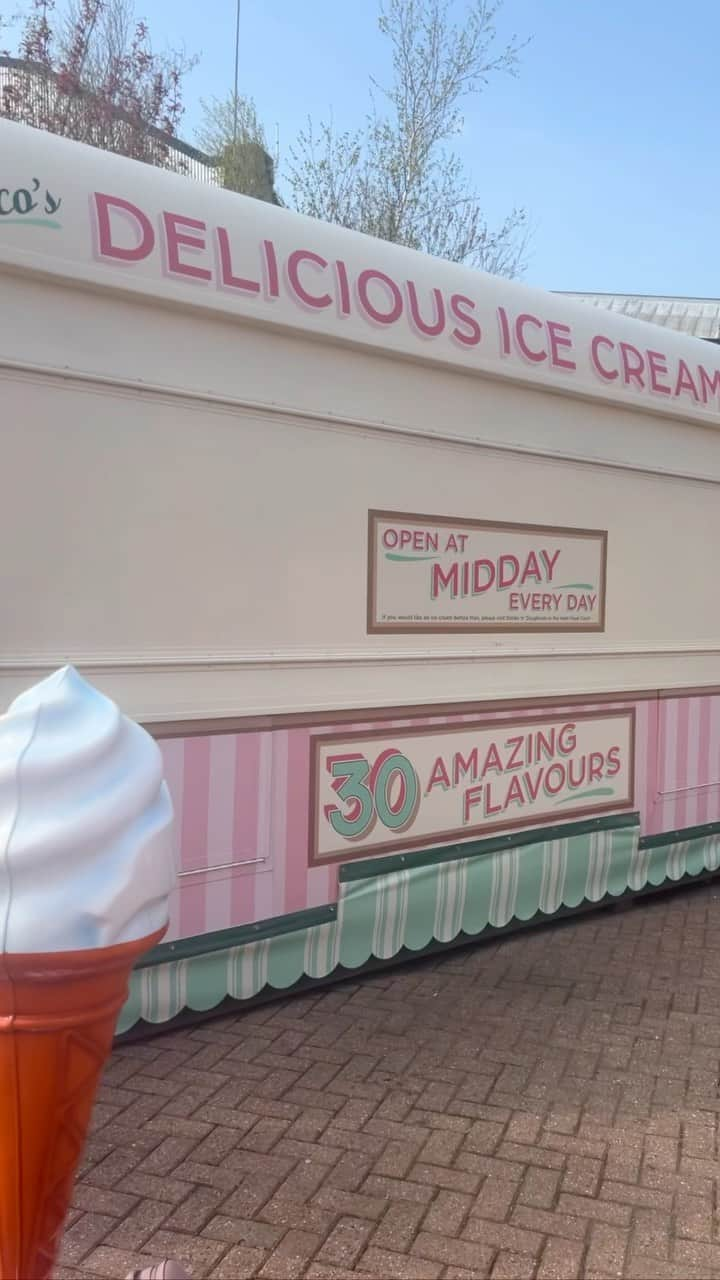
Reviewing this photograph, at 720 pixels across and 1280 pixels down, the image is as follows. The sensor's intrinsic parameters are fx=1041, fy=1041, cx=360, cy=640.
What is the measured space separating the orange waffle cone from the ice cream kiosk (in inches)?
65.1

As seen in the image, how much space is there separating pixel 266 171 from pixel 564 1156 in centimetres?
1268

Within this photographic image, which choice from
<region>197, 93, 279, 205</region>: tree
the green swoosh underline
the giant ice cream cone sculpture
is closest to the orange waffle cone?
the giant ice cream cone sculpture

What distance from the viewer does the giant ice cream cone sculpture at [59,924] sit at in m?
1.38

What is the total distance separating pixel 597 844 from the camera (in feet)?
15.3

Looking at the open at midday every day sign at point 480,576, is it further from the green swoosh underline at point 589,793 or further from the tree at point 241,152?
the tree at point 241,152

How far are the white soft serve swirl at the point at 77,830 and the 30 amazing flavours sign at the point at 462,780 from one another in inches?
85.0

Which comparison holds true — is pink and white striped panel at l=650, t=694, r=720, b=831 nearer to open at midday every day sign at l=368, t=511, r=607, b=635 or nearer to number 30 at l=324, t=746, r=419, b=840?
open at midday every day sign at l=368, t=511, r=607, b=635

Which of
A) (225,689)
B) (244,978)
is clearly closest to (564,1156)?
(244,978)

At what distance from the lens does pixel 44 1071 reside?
141cm

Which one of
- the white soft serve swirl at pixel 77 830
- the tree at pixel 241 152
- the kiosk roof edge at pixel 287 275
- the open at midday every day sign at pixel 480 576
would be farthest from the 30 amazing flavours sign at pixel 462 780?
the tree at pixel 241 152

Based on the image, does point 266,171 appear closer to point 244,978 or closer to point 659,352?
point 659,352

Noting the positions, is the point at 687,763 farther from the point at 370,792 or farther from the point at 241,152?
the point at 241,152

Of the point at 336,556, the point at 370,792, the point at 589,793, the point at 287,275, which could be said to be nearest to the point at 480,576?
the point at 336,556

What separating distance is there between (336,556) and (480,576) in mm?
718
